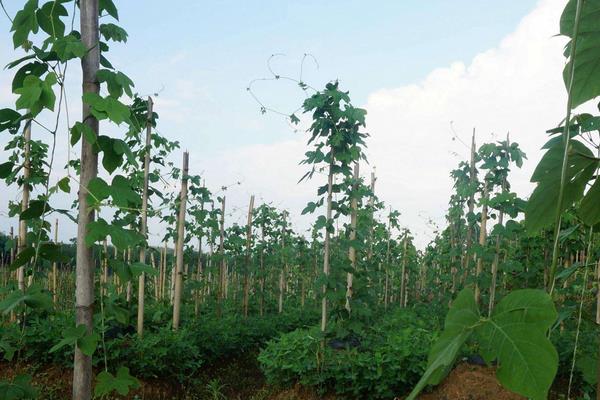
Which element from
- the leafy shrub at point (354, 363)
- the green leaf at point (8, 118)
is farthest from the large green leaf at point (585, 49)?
the leafy shrub at point (354, 363)

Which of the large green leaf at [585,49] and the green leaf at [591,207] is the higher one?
the large green leaf at [585,49]

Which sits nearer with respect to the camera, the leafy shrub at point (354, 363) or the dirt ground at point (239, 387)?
the dirt ground at point (239, 387)

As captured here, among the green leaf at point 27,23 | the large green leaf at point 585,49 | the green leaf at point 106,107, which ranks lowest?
the large green leaf at point 585,49

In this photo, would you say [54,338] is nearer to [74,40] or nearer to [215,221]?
[215,221]

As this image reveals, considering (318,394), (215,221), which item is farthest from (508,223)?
(215,221)

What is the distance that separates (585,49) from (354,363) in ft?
17.4

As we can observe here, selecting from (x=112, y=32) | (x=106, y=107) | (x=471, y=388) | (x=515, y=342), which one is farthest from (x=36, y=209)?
(x=471, y=388)

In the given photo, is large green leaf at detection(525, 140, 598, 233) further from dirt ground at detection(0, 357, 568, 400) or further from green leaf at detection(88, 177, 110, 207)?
dirt ground at detection(0, 357, 568, 400)

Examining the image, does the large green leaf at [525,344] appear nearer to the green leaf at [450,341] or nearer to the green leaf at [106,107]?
the green leaf at [450,341]

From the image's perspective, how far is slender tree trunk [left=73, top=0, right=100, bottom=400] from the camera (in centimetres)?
187

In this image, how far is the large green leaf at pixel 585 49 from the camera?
767 mm

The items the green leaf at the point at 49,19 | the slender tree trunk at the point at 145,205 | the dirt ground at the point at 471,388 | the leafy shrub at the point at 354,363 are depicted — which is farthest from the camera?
the slender tree trunk at the point at 145,205

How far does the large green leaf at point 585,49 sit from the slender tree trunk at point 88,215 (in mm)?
1495

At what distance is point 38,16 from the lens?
1963 mm
